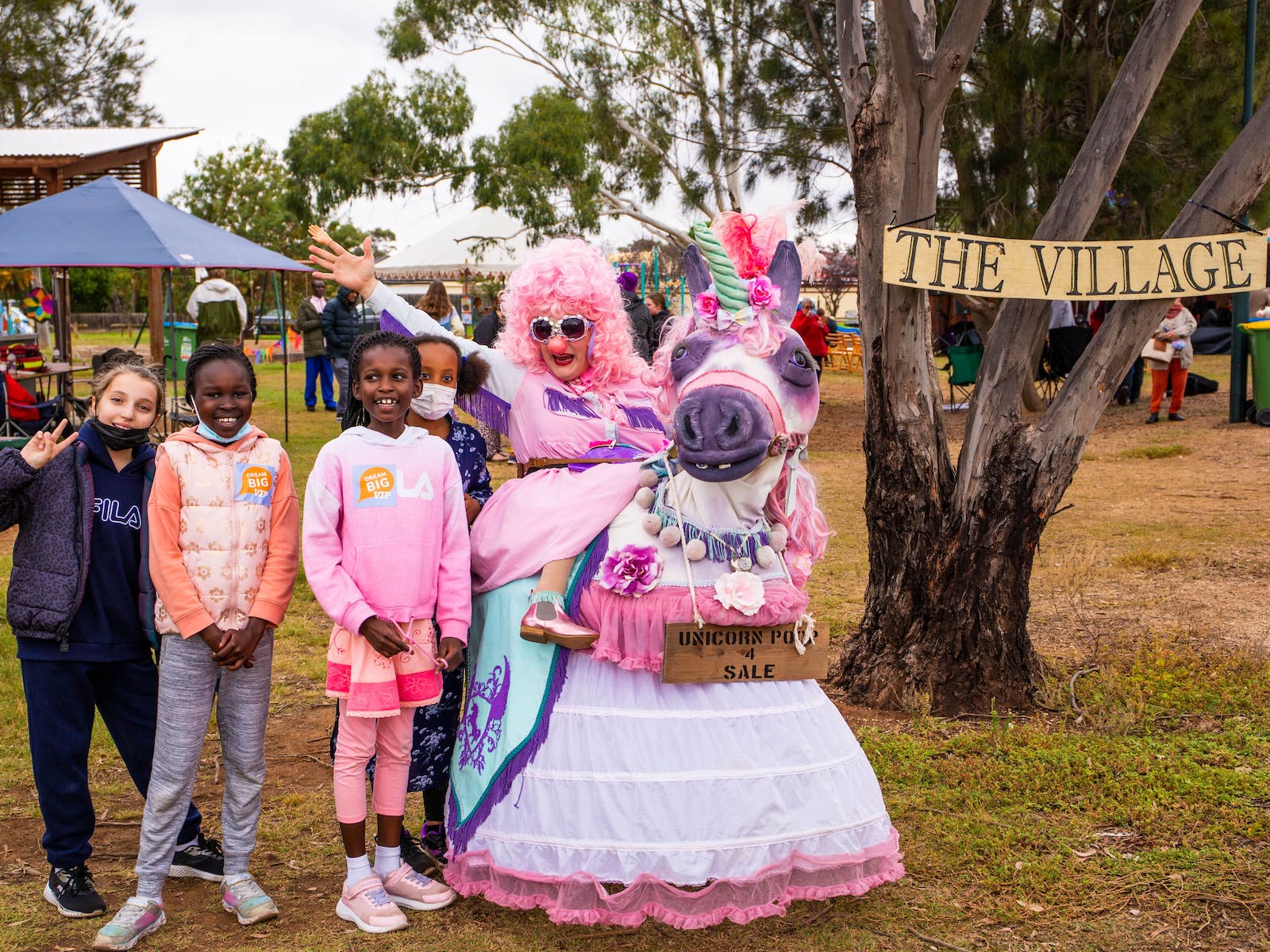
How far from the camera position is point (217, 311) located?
15.4 meters

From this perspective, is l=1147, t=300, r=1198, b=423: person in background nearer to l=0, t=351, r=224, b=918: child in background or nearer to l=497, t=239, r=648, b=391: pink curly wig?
l=497, t=239, r=648, b=391: pink curly wig

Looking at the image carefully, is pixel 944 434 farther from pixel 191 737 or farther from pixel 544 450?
pixel 191 737

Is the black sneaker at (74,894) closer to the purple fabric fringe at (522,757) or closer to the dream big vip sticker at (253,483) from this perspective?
the purple fabric fringe at (522,757)

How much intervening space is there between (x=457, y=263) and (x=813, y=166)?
27.8ft

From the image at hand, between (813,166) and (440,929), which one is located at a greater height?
(813,166)

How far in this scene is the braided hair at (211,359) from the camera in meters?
3.21

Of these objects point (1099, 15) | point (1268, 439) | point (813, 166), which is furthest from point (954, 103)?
point (1268, 439)

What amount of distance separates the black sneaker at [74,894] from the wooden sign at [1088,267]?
3.47 m

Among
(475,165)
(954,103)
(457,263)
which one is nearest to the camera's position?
(954,103)

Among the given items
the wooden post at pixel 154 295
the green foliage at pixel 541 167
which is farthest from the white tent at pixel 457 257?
the wooden post at pixel 154 295

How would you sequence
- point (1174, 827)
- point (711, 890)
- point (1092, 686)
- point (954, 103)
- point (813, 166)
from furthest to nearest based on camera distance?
1. point (813, 166)
2. point (954, 103)
3. point (1092, 686)
4. point (1174, 827)
5. point (711, 890)

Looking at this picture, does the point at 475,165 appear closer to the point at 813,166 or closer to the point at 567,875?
the point at 813,166

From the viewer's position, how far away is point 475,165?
831 inches

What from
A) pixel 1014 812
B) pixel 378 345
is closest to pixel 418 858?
pixel 378 345
